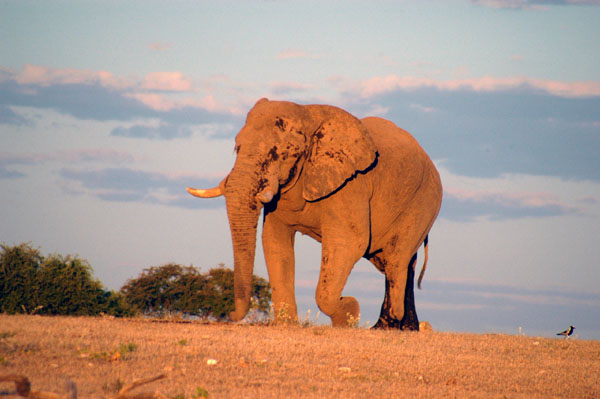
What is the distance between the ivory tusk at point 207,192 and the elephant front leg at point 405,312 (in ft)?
18.1

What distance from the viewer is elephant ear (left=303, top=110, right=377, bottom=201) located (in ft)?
60.3

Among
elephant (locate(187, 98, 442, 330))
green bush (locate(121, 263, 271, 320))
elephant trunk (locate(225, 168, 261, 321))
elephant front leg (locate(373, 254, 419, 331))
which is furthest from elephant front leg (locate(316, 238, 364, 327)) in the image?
green bush (locate(121, 263, 271, 320))

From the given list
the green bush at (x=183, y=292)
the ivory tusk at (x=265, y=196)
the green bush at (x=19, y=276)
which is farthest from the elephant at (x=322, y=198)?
the green bush at (x=183, y=292)

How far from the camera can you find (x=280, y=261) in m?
19.7

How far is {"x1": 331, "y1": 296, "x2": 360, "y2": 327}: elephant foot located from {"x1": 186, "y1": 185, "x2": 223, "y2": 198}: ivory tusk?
12.6 feet

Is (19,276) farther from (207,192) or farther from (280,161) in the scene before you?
(280,161)

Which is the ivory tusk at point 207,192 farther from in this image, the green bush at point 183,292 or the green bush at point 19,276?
the green bush at point 183,292

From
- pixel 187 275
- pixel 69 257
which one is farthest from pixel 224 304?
pixel 69 257

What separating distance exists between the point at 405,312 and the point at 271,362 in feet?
34.0

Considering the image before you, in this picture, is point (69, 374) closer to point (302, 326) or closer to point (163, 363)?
point (163, 363)

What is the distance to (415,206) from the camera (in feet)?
70.5

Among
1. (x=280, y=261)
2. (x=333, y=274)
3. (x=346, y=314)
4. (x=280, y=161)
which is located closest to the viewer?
(x=280, y=161)

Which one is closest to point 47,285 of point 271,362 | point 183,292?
point 183,292

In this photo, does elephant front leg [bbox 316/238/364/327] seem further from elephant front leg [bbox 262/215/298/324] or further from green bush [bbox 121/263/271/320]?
green bush [bbox 121/263/271/320]
